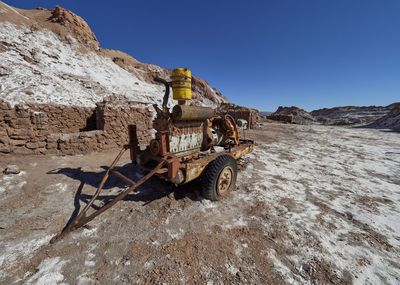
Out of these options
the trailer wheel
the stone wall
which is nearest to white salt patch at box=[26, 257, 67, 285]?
the trailer wheel

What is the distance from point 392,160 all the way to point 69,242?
37.2ft

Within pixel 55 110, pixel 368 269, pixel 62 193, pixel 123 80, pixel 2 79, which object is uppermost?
pixel 123 80

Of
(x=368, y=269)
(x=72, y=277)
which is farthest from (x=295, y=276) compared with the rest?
(x=72, y=277)

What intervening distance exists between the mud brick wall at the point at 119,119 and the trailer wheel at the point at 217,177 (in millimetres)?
5258

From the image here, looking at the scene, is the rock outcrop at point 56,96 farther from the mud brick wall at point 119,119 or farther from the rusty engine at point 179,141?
the rusty engine at point 179,141

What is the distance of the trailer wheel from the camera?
369cm

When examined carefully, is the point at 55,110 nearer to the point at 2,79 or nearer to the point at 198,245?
the point at 2,79

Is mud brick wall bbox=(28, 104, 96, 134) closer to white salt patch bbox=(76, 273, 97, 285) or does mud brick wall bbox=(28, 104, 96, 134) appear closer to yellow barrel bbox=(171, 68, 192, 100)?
yellow barrel bbox=(171, 68, 192, 100)

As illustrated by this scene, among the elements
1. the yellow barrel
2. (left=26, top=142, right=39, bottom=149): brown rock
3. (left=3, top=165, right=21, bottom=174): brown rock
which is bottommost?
(left=3, top=165, right=21, bottom=174): brown rock

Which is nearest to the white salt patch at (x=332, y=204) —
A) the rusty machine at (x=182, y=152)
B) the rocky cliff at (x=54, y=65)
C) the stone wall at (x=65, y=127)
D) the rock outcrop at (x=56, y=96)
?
the rusty machine at (x=182, y=152)

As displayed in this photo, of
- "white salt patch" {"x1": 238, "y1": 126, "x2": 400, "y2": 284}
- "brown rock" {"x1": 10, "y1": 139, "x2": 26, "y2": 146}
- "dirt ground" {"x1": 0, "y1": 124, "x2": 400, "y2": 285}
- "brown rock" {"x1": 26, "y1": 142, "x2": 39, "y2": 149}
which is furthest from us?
"brown rock" {"x1": 26, "y1": 142, "x2": 39, "y2": 149}

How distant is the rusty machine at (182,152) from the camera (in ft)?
10.9

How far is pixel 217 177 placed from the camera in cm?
378

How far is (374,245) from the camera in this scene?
114 inches
